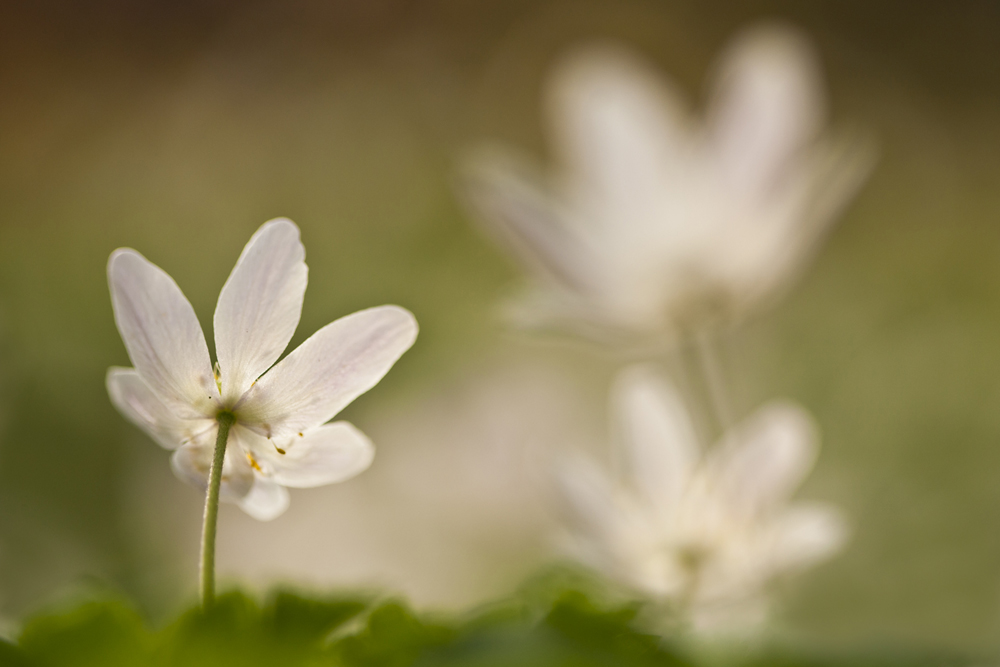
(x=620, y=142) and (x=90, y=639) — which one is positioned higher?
(x=620, y=142)

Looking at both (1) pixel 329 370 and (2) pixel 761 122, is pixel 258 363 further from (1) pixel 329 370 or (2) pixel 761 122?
(2) pixel 761 122

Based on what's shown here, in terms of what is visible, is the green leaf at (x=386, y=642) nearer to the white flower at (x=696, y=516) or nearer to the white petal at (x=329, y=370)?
the white petal at (x=329, y=370)

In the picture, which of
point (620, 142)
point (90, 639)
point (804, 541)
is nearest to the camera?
point (90, 639)

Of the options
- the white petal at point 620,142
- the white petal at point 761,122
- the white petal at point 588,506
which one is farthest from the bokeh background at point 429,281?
the white petal at point 761,122

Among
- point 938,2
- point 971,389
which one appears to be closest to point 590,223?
point 971,389

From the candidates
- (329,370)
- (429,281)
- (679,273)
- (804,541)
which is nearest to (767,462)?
(804,541)

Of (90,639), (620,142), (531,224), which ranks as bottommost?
(90,639)

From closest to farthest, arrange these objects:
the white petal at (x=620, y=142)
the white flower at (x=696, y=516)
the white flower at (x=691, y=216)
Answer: the white flower at (x=696, y=516) → the white flower at (x=691, y=216) → the white petal at (x=620, y=142)
